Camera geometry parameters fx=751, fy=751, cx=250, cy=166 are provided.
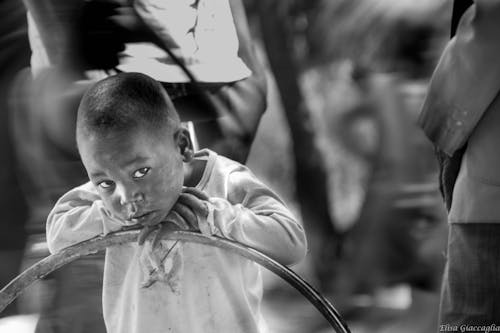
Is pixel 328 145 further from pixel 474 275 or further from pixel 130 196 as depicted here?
pixel 130 196

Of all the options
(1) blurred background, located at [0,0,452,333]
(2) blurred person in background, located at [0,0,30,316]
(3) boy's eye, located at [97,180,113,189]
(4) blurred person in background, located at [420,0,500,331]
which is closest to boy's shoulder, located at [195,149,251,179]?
(3) boy's eye, located at [97,180,113,189]

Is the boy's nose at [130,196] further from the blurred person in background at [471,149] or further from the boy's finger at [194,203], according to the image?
the blurred person in background at [471,149]

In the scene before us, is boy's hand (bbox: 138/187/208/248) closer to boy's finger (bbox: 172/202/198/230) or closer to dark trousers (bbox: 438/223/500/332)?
boy's finger (bbox: 172/202/198/230)

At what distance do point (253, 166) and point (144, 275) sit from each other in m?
0.58

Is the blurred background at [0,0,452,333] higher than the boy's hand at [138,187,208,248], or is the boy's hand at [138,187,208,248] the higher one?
the boy's hand at [138,187,208,248]

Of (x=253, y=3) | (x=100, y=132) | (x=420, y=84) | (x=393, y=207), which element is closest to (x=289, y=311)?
(x=393, y=207)

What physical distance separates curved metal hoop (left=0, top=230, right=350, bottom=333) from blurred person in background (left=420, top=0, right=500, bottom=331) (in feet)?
1.75

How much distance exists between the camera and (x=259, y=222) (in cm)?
139

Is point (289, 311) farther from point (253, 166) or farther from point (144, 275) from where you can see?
point (144, 275)

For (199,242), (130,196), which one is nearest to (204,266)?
(199,242)

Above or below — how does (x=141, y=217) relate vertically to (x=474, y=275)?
above

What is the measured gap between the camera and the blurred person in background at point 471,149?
1.65 m

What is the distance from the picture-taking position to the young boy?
1330mm

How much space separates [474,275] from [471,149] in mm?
293
